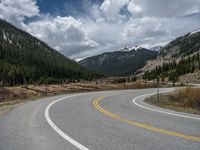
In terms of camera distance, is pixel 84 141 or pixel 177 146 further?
pixel 84 141

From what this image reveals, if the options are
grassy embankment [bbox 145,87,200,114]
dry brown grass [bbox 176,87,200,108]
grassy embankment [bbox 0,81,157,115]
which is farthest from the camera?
dry brown grass [bbox 176,87,200,108]

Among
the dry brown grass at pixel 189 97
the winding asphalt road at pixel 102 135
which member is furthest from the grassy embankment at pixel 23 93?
the dry brown grass at pixel 189 97

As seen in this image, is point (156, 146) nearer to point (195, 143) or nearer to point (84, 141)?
point (195, 143)

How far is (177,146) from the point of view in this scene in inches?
253

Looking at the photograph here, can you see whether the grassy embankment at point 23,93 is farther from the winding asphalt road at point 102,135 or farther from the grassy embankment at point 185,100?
the grassy embankment at point 185,100

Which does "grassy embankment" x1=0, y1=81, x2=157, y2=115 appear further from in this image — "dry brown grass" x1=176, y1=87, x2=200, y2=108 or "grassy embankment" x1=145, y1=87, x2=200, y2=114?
"dry brown grass" x1=176, y1=87, x2=200, y2=108

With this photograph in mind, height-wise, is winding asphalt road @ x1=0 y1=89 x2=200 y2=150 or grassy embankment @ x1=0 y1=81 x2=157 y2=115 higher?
grassy embankment @ x1=0 y1=81 x2=157 y2=115

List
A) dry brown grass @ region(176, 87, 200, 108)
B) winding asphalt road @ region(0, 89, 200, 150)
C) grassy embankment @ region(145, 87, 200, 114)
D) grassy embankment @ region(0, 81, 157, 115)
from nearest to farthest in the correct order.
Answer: winding asphalt road @ region(0, 89, 200, 150)
grassy embankment @ region(0, 81, 157, 115)
grassy embankment @ region(145, 87, 200, 114)
dry brown grass @ region(176, 87, 200, 108)

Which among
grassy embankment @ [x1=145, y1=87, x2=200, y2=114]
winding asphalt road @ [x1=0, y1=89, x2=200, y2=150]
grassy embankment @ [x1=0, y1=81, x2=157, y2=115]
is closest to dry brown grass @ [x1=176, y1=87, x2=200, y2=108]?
grassy embankment @ [x1=145, y1=87, x2=200, y2=114]

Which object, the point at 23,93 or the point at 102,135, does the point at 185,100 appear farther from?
the point at 102,135

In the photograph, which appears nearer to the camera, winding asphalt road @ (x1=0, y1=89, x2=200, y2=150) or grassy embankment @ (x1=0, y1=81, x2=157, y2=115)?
winding asphalt road @ (x1=0, y1=89, x2=200, y2=150)

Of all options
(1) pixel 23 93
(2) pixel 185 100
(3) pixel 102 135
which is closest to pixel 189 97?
(2) pixel 185 100

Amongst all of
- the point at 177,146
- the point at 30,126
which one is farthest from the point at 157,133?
the point at 30,126

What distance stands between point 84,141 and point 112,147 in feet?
3.30
